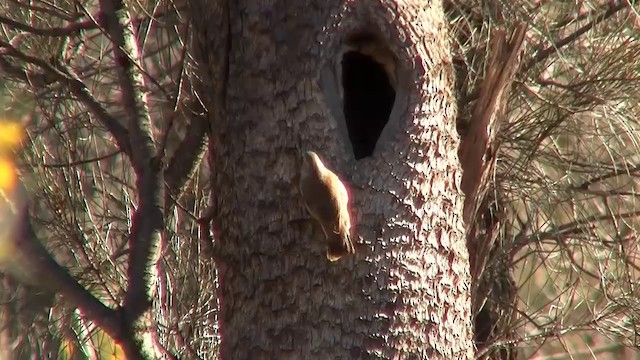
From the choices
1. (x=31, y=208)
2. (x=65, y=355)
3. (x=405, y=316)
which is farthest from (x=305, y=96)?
(x=65, y=355)

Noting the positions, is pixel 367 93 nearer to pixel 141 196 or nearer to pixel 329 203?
pixel 329 203

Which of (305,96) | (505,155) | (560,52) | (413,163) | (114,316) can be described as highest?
(560,52)

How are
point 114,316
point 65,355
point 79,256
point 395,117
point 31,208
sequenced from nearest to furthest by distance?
point 395,117, point 114,316, point 31,208, point 79,256, point 65,355

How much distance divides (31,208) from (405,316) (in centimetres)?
175

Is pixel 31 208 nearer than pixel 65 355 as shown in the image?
Yes

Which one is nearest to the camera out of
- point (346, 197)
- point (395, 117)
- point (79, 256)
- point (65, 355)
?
point (346, 197)

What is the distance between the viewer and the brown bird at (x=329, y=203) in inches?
109

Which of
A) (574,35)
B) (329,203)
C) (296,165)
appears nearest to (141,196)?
(296,165)

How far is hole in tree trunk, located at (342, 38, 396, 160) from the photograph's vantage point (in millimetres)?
3223

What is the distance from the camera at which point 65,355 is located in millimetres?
4793

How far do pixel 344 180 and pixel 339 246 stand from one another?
23cm

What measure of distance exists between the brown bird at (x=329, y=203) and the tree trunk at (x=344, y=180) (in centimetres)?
5

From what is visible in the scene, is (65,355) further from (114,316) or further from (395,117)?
(395,117)

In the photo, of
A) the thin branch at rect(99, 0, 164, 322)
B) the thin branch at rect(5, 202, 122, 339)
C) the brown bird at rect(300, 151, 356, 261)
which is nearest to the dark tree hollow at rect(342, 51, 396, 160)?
the brown bird at rect(300, 151, 356, 261)
